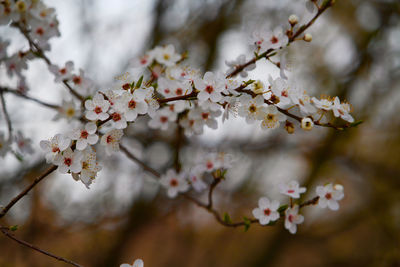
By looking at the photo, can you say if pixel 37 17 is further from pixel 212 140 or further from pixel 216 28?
pixel 216 28

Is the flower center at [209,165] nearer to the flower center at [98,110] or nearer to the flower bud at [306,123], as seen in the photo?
the flower bud at [306,123]

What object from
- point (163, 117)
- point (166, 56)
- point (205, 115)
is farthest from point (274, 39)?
point (163, 117)

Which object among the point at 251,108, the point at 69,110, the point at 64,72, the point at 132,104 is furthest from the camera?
the point at 69,110

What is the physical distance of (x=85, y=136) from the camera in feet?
3.73

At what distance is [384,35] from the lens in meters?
3.72

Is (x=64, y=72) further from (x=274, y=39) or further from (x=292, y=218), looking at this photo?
(x=292, y=218)

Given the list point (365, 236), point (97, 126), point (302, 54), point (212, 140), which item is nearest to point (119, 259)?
point (212, 140)

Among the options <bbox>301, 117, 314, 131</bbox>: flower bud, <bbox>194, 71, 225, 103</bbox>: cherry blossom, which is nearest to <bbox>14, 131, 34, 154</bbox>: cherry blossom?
<bbox>194, 71, 225, 103</bbox>: cherry blossom

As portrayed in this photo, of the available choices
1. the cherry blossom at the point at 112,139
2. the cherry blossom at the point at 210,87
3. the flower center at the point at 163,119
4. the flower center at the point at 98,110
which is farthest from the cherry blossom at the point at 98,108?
the flower center at the point at 163,119

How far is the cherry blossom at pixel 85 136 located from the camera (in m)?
1.12

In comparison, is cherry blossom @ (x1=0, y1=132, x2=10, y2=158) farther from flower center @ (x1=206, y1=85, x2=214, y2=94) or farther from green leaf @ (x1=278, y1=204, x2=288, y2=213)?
green leaf @ (x1=278, y1=204, x2=288, y2=213)

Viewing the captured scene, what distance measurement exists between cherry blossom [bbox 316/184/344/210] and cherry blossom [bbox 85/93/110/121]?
0.90m

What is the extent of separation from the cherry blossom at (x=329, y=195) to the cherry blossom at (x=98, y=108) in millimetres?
904

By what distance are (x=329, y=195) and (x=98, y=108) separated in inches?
39.1
